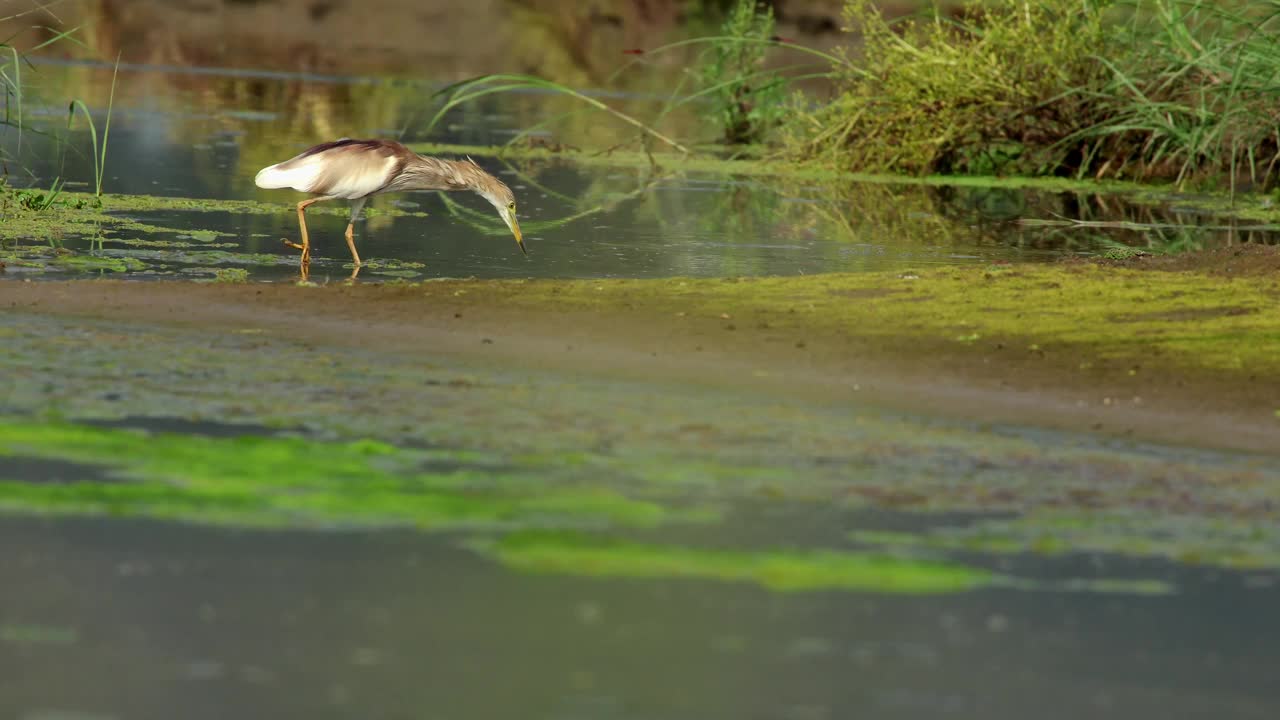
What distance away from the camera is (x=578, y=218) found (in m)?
15.2

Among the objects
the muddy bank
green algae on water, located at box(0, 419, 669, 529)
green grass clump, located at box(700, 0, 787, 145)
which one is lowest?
green algae on water, located at box(0, 419, 669, 529)

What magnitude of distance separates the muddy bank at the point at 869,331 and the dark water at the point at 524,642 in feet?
7.92

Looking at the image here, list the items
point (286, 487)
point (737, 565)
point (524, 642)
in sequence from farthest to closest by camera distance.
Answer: point (286, 487) < point (737, 565) < point (524, 642)

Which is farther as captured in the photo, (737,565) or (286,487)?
(286,487)

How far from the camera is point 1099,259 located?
40.5ft

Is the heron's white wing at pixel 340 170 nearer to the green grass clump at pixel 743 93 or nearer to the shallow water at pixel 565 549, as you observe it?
the shallow water at pixel 565 549

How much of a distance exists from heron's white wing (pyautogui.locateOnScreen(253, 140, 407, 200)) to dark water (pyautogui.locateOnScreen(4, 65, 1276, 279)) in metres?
0.43

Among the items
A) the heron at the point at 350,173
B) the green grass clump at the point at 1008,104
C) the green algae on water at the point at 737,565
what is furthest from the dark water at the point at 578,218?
the green algae on water at the point at 737,565

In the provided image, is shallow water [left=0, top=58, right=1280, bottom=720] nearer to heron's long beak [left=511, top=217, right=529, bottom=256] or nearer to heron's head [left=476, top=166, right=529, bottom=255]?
heron's long beak [left=511, top=217, right=529, bottom=256]

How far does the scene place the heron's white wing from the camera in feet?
38.7

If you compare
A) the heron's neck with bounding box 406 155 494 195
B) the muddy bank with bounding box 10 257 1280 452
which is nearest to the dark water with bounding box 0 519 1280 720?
the muddy bank with bounding box 10 257 1280 452

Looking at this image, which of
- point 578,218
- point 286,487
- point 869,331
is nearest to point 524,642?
point 286,487

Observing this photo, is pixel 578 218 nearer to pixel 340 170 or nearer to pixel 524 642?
pixel 340 170

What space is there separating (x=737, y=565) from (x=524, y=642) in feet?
2.91
